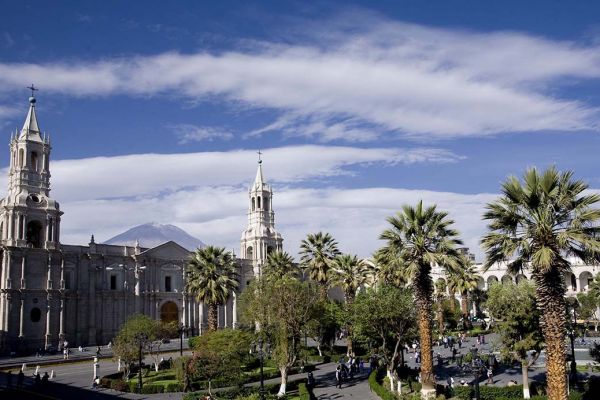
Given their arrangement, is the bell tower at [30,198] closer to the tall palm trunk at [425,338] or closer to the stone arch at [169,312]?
the stone arch at [169,312]

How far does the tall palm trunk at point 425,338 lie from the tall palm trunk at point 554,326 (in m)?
10.5

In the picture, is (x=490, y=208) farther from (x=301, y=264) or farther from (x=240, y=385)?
(x=301, y=264)

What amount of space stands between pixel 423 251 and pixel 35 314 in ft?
165

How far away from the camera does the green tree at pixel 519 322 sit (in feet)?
105

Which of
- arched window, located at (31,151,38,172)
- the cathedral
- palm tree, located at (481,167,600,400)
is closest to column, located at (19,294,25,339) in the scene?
the cathedral

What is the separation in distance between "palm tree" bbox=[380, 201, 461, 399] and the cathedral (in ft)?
157

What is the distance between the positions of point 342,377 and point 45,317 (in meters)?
39.2

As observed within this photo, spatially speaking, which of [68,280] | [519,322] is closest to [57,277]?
[68,280]

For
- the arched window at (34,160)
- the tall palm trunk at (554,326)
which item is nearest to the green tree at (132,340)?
the tall palm trunk at (554,326)

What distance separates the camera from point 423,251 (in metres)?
30.4

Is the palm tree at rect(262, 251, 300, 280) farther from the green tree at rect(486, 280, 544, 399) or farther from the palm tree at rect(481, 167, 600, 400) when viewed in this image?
the palm tree at rect(481, 167, 600, 400)

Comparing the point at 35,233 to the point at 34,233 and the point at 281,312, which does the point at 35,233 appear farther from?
the point at 281,312

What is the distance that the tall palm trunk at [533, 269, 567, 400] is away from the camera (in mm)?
19125

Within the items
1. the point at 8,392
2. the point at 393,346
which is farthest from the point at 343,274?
the point at 8,392
